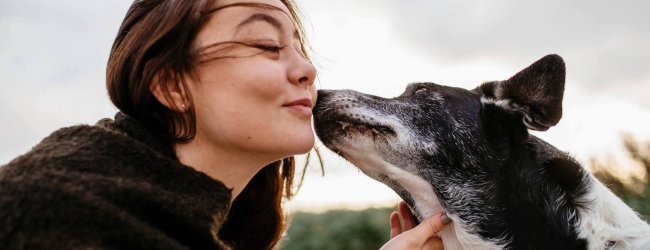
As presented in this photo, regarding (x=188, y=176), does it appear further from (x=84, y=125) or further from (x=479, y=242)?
(x=479, y=242)

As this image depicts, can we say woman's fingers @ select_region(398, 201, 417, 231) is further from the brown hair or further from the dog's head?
the brown hair

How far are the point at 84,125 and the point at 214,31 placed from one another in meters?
0.64

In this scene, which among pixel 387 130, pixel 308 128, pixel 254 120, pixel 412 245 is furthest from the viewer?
pixel 387 130

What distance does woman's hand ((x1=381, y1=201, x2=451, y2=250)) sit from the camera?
300 cm

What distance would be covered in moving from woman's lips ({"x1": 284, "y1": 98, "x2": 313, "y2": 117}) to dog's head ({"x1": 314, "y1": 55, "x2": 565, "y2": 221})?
65cm

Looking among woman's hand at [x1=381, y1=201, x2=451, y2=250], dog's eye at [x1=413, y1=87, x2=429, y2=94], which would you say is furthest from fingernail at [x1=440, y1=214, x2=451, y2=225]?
dog's eye at [x1=413, y1=87, x2=429, y2=94]

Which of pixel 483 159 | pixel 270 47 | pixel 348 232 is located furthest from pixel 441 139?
pixel 348 232

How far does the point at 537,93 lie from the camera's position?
10.8 feet

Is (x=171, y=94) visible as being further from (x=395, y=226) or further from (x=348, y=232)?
(x=348, y=232)

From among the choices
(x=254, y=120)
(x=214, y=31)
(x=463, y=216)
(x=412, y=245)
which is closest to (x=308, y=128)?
(x=254, y=120)

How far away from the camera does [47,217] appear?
189cm

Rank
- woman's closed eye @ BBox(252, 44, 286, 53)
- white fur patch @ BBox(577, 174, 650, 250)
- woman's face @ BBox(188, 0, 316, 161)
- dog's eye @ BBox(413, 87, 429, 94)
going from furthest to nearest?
dog's eye @ BBox(413, 87, 429, 94), white fur patch @ BBox(577, 174, 650, 250), woman's closed eye @ BBox(252, 44, 286, 53), woman's face @ BBox(188, 0, 316, 161)

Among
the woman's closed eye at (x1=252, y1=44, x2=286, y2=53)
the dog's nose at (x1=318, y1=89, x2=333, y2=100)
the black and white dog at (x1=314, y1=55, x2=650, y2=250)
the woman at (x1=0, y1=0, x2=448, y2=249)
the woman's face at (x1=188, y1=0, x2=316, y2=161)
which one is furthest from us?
the dog's nose at (x1=318, y1=89, x2=333, y2=100)

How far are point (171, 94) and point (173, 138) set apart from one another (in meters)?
0.19
